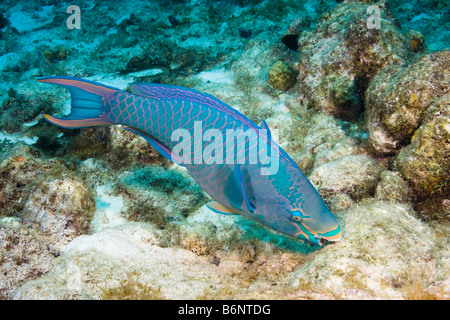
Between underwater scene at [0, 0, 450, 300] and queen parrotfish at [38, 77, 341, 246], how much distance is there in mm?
13

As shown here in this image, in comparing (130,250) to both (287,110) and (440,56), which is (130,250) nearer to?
(287,110)

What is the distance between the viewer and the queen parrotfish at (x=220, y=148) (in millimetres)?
2234

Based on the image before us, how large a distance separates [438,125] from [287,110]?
281 centimetres

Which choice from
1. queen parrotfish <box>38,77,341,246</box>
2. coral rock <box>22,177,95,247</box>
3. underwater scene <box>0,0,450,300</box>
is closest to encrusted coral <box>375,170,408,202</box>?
underwater scene <box>0,0,450,300</box>

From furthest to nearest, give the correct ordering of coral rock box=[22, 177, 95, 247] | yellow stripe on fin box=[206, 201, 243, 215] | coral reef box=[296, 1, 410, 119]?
coral reef box=[296, 1, 410, 119] → coral rock box=[22, 177, 95, 247] → yellow stripe on fin box=[206, 201, 243, 215]

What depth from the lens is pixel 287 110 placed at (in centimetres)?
529

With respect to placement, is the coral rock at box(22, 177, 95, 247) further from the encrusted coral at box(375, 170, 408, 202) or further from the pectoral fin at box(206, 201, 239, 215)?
the encrusted coral at box(375, 170, 408, 202)

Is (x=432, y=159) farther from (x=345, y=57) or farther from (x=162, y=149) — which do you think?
(x=162, y=149)

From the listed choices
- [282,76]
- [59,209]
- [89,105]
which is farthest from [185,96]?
[282,76]

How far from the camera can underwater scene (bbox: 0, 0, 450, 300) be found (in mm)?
2285

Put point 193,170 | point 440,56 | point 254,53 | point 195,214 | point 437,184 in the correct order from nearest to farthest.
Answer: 1. point 193,170
2. point 437,184
3. point 440,56
4. point 195,214
5. point 254,53

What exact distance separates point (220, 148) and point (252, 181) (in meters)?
0.43

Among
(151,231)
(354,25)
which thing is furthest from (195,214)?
(354,25)

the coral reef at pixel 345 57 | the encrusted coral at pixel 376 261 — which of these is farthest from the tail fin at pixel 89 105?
the coral reef at pixel 345 57
